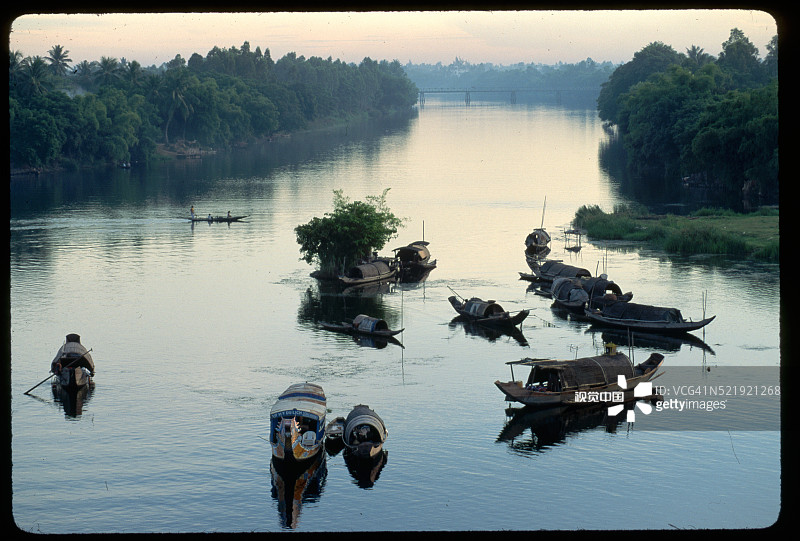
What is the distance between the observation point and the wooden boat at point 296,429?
35.9 metres

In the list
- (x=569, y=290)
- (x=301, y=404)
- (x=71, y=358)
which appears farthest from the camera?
(x=569, y=290)

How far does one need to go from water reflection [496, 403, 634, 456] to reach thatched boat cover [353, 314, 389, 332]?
45.5ft

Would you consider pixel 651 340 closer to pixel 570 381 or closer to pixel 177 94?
pixel 570 381

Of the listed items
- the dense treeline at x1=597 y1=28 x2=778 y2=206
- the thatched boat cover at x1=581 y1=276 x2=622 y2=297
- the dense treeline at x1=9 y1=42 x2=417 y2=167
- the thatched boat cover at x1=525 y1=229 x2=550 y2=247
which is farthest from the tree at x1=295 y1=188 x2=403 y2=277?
the dense treeline at x1=9 y1=42 x2=417 y2=167

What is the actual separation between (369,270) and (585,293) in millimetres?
16155

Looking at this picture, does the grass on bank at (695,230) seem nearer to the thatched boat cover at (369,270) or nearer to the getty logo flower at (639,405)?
the thatched boat cover at (369,270)

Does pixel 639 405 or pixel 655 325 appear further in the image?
pixel 655 325

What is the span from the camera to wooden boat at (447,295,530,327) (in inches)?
2218

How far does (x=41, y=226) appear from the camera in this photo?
302 feet

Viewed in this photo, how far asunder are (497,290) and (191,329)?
815 inches

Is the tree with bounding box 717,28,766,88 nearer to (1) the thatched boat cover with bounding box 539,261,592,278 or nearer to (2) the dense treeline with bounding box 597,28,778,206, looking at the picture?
(2) the dense treeline with bounding box 597,28,778,206

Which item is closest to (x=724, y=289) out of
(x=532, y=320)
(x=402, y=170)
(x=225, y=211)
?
(x=532, y=320)

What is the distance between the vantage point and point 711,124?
315 feet
